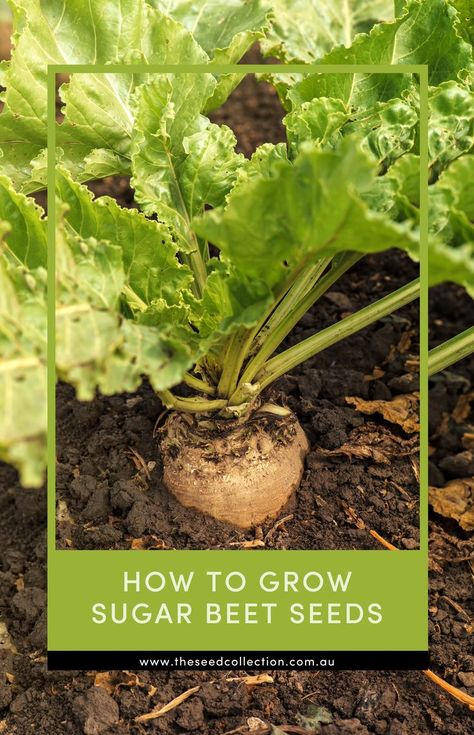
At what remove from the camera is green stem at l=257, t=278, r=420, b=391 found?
93.4 inches

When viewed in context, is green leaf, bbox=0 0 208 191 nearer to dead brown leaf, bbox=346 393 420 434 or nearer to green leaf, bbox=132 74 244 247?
green leaf, bbox=132 74 244 247

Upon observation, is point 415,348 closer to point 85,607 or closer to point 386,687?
point 386,687

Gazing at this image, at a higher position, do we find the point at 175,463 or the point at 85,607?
the point at 175,463

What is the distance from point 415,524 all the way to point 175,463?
0.71 m

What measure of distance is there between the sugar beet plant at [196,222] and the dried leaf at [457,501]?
55 cm

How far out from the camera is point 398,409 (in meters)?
2.71

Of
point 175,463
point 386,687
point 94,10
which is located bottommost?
point 386,687

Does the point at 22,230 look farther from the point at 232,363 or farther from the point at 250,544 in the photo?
the point at 250,544

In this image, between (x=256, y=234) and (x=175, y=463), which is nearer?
(x=256, y=234)

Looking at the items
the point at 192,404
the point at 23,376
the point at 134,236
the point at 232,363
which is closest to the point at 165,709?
the point at 192,404

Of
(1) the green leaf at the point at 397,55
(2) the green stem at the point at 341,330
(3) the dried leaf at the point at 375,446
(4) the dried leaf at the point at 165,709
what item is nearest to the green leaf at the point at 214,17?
(1) the green leaf at the point at 397,55

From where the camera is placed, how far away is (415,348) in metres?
3.16

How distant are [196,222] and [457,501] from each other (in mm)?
1524

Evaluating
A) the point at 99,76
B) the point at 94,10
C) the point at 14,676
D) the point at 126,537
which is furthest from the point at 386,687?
the point at 94,10
